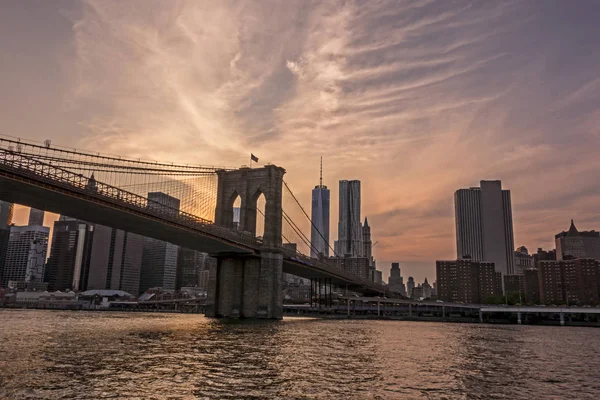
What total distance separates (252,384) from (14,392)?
9.14 meters

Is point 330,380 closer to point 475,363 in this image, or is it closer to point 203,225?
point 475,363

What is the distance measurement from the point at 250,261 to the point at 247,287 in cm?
454

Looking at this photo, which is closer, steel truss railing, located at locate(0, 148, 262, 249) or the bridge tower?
steel truss railing, located at locate(0, 148, 262, 249)

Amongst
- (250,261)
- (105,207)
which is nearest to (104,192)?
(105,207)

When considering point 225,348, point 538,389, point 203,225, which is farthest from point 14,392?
point 203,225

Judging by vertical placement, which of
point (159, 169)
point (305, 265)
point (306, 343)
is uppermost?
point (159, 169)

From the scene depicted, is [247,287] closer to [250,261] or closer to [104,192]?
[250,261]

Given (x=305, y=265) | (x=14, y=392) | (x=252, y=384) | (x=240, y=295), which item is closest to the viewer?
(x=14, y=392)

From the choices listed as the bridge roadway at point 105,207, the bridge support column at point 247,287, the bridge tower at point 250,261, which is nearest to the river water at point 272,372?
the bridge roadway at point 105,207

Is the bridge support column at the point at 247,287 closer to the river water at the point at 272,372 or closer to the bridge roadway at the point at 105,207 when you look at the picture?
the bridge roadway at the point at 105,207

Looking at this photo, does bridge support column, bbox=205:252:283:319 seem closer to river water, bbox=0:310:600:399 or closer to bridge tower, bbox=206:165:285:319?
bridge tower, bbox=206:165:285:319

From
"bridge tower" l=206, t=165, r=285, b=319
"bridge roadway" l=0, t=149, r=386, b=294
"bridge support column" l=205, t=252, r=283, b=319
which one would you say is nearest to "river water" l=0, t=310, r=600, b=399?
"bridge roadway" l=0, t=149, r=386, b=294

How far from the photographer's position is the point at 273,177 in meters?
90.5

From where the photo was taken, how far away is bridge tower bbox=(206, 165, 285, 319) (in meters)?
83.6
